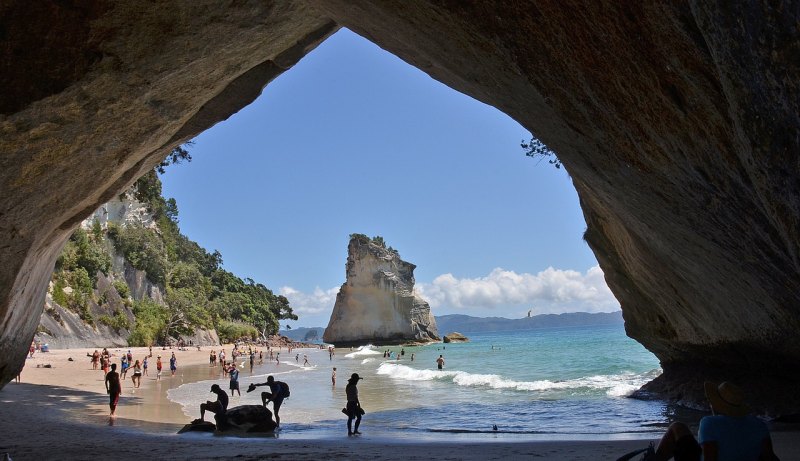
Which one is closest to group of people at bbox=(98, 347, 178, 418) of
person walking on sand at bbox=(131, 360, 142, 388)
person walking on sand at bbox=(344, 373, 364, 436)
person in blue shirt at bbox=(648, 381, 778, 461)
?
person walking on sand at bbox=(131, 360, 142, 388)

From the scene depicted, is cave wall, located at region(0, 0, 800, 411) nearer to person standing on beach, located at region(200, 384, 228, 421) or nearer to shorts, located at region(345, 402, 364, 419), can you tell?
person standing on beach, located at region(200, 384, 228, 421)

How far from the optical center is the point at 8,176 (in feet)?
21.2

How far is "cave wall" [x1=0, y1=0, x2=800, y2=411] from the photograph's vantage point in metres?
3.08

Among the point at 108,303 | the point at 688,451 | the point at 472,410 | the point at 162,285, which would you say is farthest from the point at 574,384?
the point at 162,285

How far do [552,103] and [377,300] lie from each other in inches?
3143

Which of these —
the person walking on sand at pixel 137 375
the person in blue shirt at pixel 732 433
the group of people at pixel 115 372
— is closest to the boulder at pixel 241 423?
the group of people at pixel 115 372

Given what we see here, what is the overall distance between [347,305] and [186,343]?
103ft

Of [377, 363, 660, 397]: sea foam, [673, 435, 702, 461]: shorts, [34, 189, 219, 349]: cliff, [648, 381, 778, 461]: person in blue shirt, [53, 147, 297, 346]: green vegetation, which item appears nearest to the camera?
[648, 381, 778, 461]: person in blue shirt

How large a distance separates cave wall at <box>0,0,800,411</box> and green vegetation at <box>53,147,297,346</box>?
977 centimetres

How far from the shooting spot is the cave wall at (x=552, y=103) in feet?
10.1

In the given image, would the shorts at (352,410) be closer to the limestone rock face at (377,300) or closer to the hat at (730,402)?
the hat at (730,402)

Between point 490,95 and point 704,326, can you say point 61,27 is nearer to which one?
point 490,95

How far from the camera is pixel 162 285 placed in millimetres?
62000

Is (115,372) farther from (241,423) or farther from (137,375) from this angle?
(137,375)
